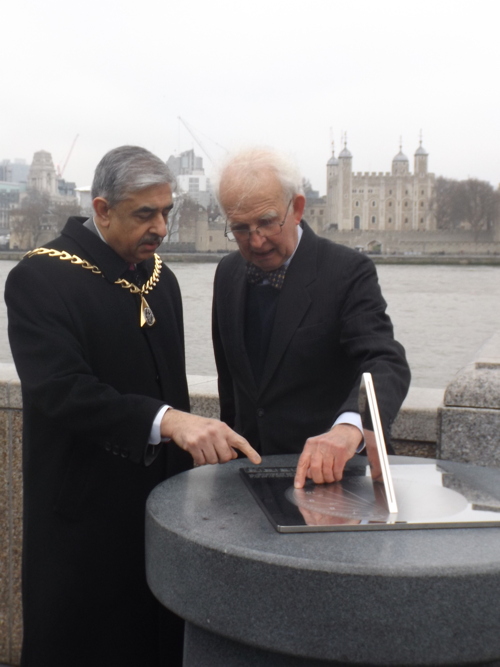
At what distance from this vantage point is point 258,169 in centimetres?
217

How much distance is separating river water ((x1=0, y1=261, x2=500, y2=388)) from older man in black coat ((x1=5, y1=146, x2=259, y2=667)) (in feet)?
29.7

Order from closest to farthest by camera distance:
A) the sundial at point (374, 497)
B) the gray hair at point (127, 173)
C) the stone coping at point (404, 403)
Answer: the sundial at point (374, 497) → the gray hair at point (127, 173) → the stone coping at point (404, 403)

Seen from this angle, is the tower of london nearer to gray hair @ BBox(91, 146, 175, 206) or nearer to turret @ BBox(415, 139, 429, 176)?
turret @ BBox(415, 139, 429, 176)

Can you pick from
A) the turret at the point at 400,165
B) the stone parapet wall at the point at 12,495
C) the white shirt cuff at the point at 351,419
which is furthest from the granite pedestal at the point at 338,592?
the turret at the point at 400,165

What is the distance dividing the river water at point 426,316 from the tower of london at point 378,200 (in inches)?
1338

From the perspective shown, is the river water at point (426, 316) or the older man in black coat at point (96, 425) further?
the river water at point (426, 316)

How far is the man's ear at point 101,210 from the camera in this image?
212cm

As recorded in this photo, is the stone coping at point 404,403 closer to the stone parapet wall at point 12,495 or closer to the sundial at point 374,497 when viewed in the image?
the stone parapet wall at point 12,495

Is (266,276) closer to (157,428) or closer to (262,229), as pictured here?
(262,229)

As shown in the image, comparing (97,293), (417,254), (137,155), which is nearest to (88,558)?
(97,293)

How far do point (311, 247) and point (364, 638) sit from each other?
3.80 feet

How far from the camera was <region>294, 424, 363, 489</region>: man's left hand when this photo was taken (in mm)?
1855

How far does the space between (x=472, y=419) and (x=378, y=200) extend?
92295 mm

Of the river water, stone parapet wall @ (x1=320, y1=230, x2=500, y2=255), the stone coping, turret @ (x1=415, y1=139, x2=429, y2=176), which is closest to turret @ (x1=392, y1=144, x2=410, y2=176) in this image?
turret @ (x1=415, y1=139, x2=429, y2=176)
